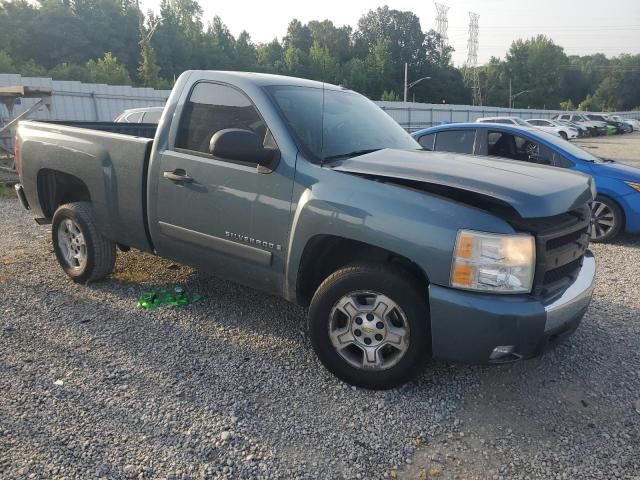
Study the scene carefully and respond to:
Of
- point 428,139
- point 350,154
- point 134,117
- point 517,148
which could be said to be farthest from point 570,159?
point 134,117

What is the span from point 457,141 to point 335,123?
14.4 feet

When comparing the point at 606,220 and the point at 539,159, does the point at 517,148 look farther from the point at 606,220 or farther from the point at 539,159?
the point at 606,220

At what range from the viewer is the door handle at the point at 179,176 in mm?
3834

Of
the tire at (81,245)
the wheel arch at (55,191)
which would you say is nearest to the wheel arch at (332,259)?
the tire at (81,245)

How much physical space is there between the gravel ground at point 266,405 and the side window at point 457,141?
12.2 feet

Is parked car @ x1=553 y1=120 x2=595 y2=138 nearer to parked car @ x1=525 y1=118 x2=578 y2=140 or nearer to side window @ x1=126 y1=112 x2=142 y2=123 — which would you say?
parked car @ x1=525 y1=118 x2=578 y2=140

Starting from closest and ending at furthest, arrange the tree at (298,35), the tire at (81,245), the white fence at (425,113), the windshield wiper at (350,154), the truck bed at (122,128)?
the windshield wiper at (350,154)
the tire at (81,245)
the truck bed at (122,128)
the white fence at (425,113)
the tree at (298,35)

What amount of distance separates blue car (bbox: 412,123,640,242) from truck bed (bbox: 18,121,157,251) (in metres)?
4.08

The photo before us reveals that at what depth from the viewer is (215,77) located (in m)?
3.93

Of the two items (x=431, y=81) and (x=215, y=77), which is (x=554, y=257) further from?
(x=431, y=81)

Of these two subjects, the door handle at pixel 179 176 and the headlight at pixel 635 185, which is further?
the headlight at pixel 635 185

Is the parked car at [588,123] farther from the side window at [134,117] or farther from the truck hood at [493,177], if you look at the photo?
the truck hood at [493,177]

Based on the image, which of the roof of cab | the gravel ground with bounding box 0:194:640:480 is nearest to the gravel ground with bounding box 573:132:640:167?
the roof of cab

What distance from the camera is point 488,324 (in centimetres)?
278
